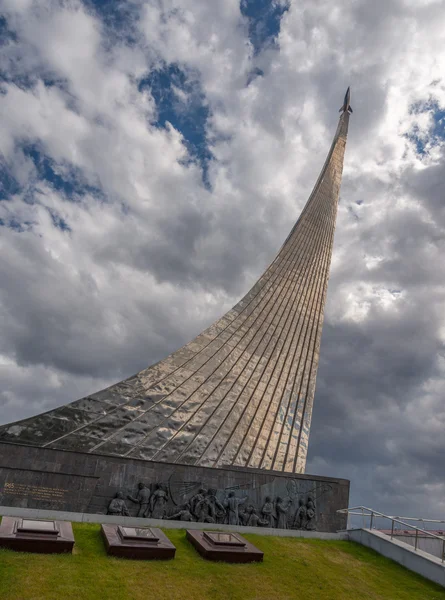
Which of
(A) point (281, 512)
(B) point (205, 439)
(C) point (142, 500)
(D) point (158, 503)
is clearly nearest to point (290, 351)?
(B) point (205, 439)

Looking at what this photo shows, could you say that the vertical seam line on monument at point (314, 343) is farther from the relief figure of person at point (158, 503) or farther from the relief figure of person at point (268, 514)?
the relief figure of person at point (158, 503)

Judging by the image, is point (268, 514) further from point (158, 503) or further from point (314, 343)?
point (314, 343)

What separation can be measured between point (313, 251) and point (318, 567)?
1051 centimetres

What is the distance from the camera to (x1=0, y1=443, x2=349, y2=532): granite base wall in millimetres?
6633

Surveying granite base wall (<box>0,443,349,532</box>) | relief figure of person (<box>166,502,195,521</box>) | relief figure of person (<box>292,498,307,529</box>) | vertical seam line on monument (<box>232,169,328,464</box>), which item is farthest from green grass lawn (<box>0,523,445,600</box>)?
vertical seam line on monument (<box>232,169,328,464</box>)

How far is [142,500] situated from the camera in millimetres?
6820

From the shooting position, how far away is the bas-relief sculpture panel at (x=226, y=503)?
22.3ft

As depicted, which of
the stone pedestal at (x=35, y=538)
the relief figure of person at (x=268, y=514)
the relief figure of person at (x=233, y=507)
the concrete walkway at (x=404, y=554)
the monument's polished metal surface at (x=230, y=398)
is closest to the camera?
the stone pedestal at (x=35, y=538)

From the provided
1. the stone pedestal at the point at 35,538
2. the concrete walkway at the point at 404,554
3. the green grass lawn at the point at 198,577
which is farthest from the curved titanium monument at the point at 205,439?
the stone pedestal at the point at 35,538

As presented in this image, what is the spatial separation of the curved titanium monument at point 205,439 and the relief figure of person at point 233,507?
2cm

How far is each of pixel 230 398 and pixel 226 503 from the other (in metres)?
2.82

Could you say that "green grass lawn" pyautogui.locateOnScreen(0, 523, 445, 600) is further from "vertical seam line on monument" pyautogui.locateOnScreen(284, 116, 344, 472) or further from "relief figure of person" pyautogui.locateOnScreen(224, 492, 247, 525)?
"vertical seam line on monument" pyautogui.locateOnScreen(284, 116, 344, 472)

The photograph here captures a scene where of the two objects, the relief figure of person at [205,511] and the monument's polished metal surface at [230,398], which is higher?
the monument's polished metal surface at [230,398]

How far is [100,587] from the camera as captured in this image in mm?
3926
